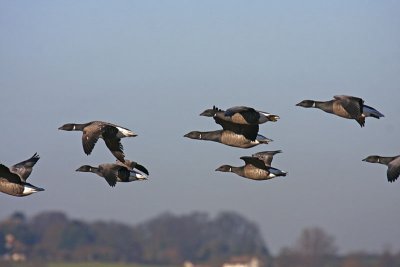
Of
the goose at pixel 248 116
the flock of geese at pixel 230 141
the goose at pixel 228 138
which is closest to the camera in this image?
the goose at pixel 248 116

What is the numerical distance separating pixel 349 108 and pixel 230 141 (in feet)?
11.9

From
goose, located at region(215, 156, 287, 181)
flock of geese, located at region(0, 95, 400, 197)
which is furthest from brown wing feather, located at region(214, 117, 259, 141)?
goose, located at region(215, 156, 287, 181)

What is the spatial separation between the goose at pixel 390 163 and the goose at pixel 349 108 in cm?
134

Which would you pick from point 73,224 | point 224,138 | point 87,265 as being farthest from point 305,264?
point 224,138

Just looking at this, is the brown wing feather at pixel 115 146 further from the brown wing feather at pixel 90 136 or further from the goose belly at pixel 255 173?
the goose belly at pixel 255 173

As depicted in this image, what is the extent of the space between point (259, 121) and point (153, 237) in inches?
5252

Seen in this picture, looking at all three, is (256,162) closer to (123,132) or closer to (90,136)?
(123,132)

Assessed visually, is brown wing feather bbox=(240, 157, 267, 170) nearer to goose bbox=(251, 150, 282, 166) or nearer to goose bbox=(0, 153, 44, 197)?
goose bbox=(251, 150, 282, 166)

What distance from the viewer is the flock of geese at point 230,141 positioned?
28812 mm

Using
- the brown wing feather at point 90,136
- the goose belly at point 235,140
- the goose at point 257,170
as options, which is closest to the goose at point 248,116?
the goose belly at point 235,140

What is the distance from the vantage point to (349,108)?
28812 mm

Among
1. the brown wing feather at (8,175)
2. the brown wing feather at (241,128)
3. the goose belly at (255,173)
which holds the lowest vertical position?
the brown wing feather at (8,175)

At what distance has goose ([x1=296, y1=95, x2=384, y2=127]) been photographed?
94.0 ft

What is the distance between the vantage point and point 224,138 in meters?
31.1
